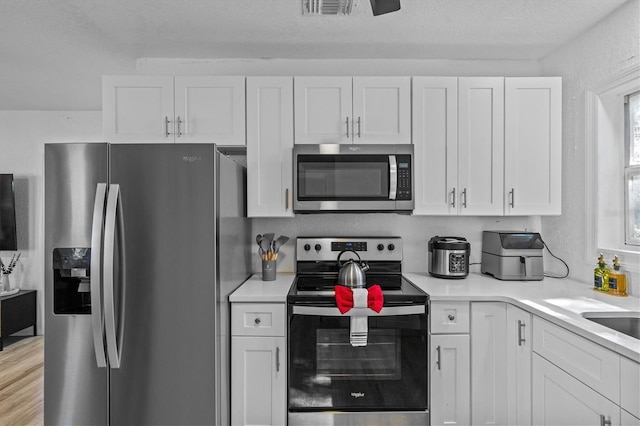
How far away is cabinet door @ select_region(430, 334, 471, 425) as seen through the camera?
85.1 inches

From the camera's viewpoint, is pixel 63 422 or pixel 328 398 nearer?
pixel 63 422

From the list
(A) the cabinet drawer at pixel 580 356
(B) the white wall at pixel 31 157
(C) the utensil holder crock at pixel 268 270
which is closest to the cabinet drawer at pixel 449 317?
(A) the cabinet drawer at pixel 580 356

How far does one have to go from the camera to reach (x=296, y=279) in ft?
8.67

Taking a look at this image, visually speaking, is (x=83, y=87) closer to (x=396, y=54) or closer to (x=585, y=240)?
(x=396, y=54)

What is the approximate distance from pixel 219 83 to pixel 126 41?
69 centimetres

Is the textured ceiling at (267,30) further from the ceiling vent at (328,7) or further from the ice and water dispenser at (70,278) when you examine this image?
the ice and water dispenser at (70,278)

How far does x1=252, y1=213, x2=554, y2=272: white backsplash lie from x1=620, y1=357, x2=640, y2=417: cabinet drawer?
5.19 ft

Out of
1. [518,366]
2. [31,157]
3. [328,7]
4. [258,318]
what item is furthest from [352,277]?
[31,157]

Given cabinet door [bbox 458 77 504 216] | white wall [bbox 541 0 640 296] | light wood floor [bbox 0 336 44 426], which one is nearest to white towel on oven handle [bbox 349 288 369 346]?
cabinet door [bbox 458 77 504 216]

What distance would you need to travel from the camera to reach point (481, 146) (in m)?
2.60

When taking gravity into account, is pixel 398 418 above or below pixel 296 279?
below

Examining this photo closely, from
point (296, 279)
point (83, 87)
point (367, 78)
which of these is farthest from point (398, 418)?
point (83, 87)

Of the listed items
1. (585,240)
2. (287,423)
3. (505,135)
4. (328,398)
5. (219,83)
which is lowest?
(287,423)

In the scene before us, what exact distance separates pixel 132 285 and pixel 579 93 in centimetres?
284
